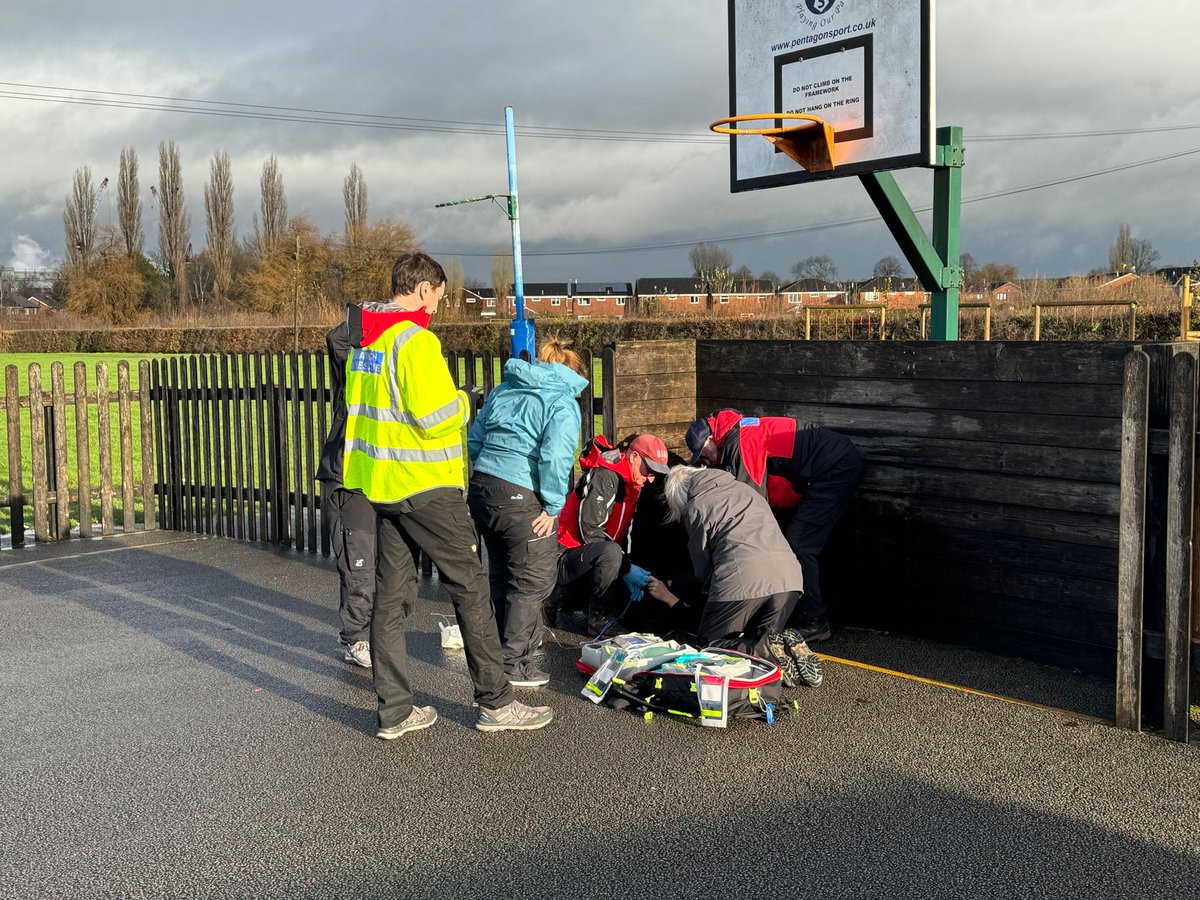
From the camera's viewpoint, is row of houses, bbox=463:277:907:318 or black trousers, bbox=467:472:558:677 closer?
black trousers, bbox=467:472:558:677

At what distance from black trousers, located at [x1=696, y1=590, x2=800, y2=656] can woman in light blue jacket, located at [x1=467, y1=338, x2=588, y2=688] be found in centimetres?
86

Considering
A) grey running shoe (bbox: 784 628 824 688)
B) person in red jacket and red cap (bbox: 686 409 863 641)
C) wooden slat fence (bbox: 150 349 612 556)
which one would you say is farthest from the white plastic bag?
wooden slat fence (bbox: 150 349 612 556)

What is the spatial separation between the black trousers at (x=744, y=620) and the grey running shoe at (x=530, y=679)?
85 centimetres

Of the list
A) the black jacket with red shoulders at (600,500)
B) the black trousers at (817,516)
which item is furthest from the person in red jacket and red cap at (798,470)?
the black jacket with red shoulders at (600,500)

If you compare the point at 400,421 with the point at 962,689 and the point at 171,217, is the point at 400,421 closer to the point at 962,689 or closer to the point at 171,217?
the point at 962,689

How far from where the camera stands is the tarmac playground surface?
387 cm

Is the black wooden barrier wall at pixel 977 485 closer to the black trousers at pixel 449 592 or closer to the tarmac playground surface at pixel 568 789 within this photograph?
the tarmac playground surface at pixel 568 789

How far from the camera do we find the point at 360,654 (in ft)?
21.0

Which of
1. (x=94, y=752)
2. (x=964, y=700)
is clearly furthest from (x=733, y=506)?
(x=94, y=752)

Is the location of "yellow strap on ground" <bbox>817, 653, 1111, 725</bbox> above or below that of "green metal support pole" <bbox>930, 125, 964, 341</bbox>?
below

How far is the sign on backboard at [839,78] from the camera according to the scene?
834cm

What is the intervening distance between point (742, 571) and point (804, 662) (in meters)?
0.56

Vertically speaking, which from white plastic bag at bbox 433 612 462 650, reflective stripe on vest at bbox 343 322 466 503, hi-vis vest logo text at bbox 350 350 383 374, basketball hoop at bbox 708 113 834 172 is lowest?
white plastic bag at bbox 433 612 462 650

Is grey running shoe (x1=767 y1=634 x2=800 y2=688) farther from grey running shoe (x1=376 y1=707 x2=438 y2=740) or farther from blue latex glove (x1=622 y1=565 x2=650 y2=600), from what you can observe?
grey running shoe (x1=376 y1=707 x2=438 y2=740)
